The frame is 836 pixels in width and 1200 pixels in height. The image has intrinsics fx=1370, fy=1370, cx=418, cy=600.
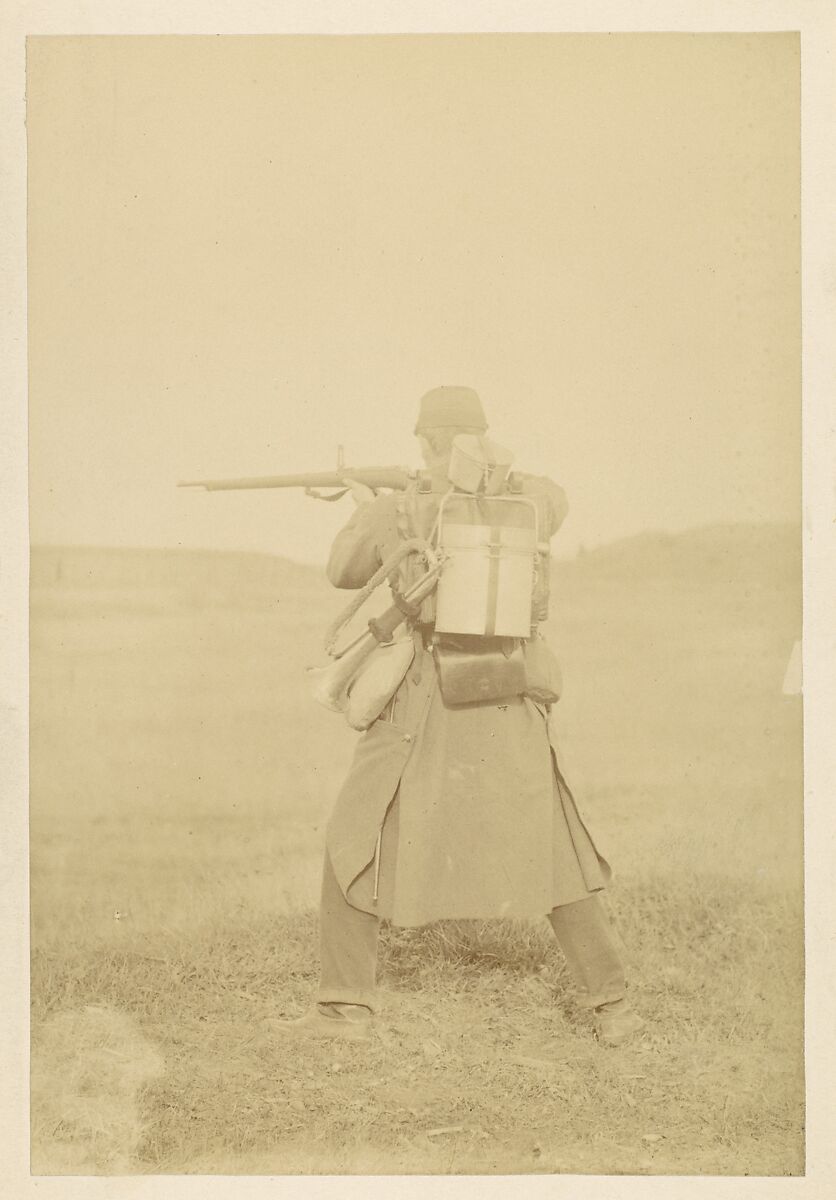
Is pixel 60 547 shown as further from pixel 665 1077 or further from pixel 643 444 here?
pixel 665 1077

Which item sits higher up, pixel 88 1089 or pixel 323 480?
pixel 323 480

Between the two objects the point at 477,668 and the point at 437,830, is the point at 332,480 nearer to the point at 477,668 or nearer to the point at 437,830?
the point at 477,668

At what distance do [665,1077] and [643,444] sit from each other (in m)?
2.49

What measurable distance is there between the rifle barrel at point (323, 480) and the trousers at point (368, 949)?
4.75ft

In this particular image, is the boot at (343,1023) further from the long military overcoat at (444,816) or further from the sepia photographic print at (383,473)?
the long military overcoat at (444,816)

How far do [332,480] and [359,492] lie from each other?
0.57 ft

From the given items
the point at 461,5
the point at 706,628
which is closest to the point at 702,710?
the point at 706,628

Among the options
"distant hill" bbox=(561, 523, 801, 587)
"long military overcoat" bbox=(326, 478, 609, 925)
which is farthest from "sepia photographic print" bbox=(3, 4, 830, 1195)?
"long military overcoat" bbox=(326, 478, 609, 925)

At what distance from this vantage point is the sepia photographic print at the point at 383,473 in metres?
5.32

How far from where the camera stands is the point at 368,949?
5.08m

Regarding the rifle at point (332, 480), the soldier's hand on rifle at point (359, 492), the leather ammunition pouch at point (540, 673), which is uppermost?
the rifle at point (332, 480)

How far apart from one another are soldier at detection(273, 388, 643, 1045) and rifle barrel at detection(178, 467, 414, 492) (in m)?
0.16

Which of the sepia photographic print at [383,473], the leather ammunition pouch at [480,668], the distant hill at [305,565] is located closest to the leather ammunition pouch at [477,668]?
the leather ammunition pouch at [480,668]

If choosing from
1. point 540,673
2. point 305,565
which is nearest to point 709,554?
point 540,673
